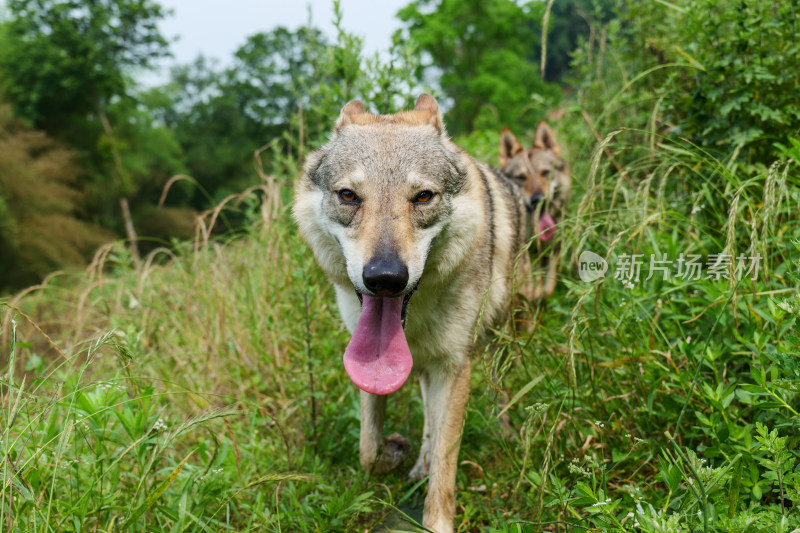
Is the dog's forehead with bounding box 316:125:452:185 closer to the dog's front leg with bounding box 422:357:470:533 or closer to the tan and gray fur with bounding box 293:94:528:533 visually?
the tan and gray fur with bounding box 293:94:528:533

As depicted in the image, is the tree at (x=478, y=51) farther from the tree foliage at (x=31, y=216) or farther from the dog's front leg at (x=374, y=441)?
the dog's front leg at (x=374, y=441)

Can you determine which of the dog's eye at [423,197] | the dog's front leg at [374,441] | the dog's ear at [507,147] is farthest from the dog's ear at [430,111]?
the dog's ear at [507,147]

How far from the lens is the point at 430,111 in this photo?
9.61 feet

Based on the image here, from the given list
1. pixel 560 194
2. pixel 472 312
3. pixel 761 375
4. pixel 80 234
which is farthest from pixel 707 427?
pixel 80 234

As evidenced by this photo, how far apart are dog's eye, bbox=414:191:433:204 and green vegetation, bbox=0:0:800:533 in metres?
0.70

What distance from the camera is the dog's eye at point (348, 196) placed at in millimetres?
2367

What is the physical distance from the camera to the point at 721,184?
10.2ft

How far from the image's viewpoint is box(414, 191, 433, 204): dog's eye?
7.71ft

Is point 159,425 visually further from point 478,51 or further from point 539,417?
point 478,51

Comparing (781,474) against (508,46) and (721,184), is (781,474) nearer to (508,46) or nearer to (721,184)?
(721,184)

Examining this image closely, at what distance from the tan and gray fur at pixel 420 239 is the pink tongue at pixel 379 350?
0.14m

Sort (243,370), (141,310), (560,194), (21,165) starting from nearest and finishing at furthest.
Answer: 1. (243,370)
2. (141,310)
3. (560,194)
4. (21,165)

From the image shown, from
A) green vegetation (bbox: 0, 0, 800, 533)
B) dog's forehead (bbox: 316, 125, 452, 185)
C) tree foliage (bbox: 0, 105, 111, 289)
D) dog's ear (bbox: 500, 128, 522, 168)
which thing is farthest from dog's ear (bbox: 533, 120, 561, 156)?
tree foliage (bbox: 0, 105, 111, 289)

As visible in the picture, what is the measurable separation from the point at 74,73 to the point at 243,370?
32342mm
